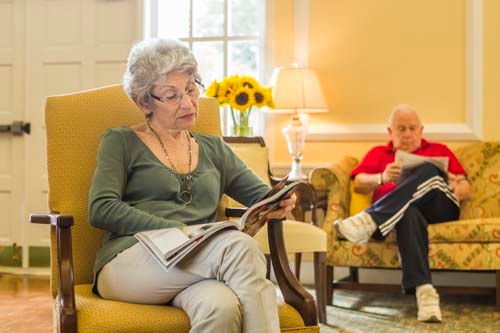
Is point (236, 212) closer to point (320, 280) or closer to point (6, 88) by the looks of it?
point (320, 280)

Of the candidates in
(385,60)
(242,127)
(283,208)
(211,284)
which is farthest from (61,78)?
(211,284)

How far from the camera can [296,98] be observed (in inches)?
185

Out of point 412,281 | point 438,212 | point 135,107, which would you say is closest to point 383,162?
point 438,212

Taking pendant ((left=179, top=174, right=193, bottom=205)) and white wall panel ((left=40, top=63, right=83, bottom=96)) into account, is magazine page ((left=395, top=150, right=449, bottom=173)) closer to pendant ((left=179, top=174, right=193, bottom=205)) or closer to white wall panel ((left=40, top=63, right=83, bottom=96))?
pendant ((left=179, top=174, right=193, bottom=205))

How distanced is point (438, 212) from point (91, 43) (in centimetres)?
268

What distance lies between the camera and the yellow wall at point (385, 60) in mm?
4816

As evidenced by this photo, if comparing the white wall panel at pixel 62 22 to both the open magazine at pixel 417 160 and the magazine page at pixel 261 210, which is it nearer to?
the open magazine at pixel 417 160

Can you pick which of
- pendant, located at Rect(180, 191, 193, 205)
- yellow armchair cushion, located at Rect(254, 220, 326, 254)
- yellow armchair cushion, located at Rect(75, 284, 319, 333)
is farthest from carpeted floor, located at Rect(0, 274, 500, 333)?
yellow armchair cushion, located at Rect(75, 284, 319, 333)

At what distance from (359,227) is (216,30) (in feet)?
6.51

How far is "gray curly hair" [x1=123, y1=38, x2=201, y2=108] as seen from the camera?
7.30 feet

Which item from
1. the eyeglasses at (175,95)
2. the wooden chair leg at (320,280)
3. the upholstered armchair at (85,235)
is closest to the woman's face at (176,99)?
the eyeglasses at (175,95)

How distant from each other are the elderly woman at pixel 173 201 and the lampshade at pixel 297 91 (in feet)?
7.43

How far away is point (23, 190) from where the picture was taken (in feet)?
18.3

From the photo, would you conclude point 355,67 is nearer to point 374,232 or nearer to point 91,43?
point 374,232
